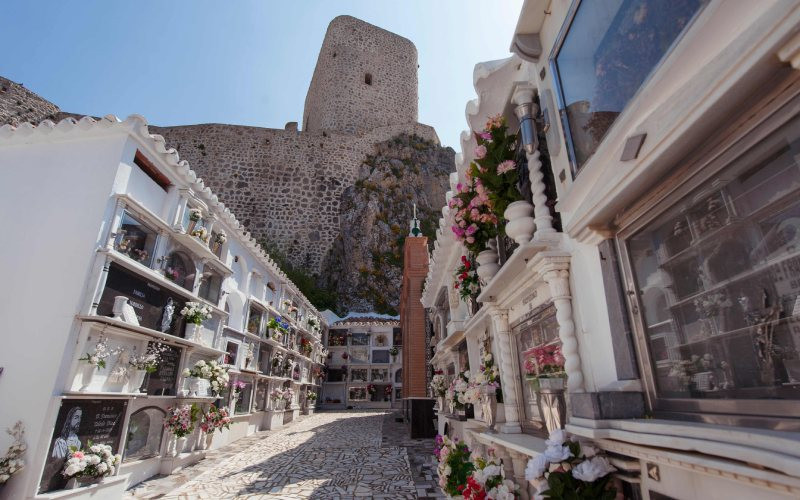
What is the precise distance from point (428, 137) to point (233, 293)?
29216 mm

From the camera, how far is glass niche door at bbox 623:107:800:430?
5.74ft

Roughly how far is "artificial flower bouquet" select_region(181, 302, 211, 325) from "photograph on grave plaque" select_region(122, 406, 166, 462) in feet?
6.60

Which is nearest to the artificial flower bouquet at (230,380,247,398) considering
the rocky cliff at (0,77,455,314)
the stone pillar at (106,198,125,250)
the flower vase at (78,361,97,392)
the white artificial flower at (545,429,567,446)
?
the flower vase at (78,361,97,392)

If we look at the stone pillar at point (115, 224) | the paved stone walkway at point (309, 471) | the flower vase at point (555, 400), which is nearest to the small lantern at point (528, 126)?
the flower vase at point (555, 400)

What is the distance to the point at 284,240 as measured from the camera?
31797 mm

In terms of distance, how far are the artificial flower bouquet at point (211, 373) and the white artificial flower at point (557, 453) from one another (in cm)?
925

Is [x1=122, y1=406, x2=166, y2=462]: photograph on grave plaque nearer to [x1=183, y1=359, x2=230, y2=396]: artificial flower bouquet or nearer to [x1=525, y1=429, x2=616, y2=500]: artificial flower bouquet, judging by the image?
[x1=183, y1=359, x2=230, y2=396]: artificial flower bouquet

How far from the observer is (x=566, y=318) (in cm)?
343

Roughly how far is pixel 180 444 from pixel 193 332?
2643mm

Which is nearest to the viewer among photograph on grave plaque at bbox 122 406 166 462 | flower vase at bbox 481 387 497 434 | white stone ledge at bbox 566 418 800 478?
white stone ledge at bbox 566 418 800 478

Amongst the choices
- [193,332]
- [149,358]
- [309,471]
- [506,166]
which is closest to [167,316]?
[149,358]

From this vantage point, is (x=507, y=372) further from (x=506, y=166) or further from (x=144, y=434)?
(x=144, y=434)

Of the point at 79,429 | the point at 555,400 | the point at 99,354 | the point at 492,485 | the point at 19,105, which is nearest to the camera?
the point at 555,400

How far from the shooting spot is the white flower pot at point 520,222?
415cm
